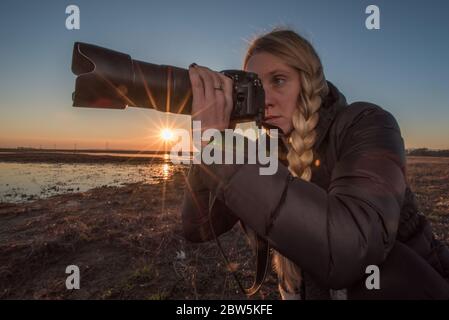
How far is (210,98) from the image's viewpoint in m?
1.12

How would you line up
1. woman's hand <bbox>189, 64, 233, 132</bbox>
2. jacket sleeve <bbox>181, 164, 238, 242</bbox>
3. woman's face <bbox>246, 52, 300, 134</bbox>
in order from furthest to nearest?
woman's face <bbox>246, 52, 300, 134</bbox> → jacket sleeve <bbox>181, 164, 238, 242</bbox> → woman's hand <bbox>189, 64, 233, 132</bbox>

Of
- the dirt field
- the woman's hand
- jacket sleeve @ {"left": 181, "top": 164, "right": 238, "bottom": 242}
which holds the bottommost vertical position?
the dirt field

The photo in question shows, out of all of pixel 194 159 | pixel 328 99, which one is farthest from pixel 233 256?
pixel 194 159

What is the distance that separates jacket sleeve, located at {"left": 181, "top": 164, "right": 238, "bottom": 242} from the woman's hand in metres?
0.53

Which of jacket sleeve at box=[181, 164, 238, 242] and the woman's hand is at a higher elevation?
the woman's hand

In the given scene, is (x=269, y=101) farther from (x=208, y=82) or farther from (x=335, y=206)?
(x=335, y=206)

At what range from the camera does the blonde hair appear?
168 cm

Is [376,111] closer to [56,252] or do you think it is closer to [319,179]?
[319,179]

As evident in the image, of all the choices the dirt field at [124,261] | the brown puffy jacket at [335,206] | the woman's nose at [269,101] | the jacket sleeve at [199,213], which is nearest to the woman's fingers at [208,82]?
the brown puffy jacket at [335,206]

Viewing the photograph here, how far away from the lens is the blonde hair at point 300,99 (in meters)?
1.68

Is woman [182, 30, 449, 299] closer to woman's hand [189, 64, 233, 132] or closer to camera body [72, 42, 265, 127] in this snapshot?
woman's hand [189, 64, 233, 132]

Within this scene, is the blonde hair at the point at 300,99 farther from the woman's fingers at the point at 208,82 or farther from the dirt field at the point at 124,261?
the dirt field at the point at 124,261

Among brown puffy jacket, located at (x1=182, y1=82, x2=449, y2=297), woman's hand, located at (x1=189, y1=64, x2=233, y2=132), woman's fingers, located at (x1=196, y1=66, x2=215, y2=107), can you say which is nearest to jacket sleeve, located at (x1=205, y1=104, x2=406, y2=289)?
brown puffy jacket, located at (x1=182, y1=82, x2=449, y2=297)

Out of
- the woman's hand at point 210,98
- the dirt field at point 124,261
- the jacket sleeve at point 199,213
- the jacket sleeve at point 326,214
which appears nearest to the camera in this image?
the jacket sleeve at point 326,214
